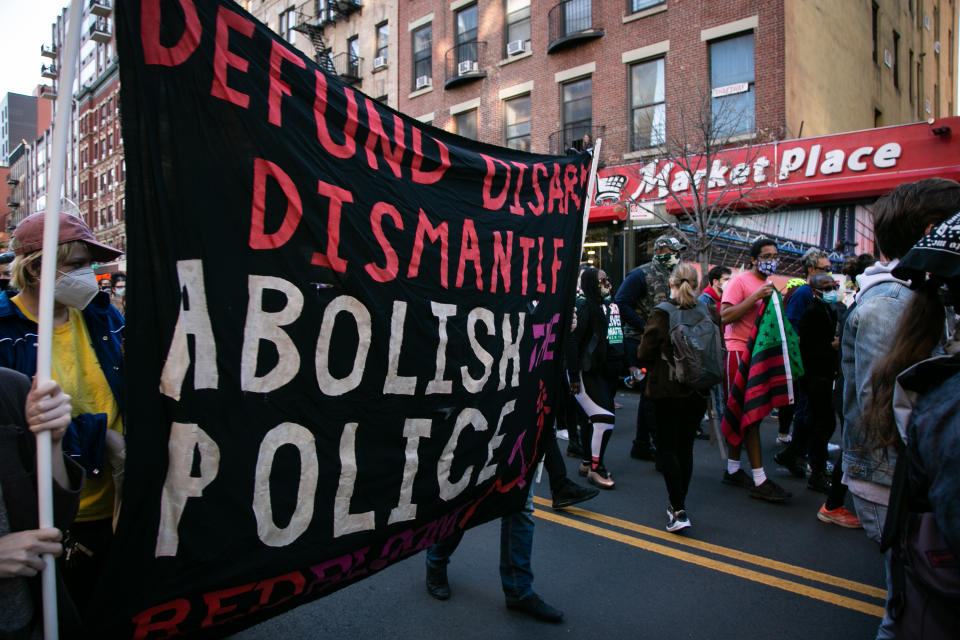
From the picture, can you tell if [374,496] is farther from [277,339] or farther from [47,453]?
[47,453]

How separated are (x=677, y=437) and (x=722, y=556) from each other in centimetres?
82

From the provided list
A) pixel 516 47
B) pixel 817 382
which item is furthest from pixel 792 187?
pixel 817 382

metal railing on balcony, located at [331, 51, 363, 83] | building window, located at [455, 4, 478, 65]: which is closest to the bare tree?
building window, located at [455, 4, 478, 65]

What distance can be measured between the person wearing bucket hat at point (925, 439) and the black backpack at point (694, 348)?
2400 millimetres

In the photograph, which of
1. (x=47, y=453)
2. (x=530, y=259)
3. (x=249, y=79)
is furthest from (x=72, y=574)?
(x=530, y=259)

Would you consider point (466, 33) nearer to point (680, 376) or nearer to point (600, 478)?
point (600, 478)

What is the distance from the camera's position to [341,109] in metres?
2.12

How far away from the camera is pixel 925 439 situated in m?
1.53

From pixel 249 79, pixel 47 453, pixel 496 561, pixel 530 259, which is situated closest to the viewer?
pixel 47 453

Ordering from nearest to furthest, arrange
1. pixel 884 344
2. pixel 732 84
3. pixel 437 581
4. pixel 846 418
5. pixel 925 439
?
pixel 925 439 → pixel 884 344 → pixel 846 418 → pixel 437 581 → pixel 732 84

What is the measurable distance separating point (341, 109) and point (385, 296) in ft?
2.11

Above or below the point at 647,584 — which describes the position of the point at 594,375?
above

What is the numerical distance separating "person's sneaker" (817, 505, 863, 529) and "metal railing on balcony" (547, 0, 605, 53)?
15635mm

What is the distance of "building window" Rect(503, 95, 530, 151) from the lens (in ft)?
63.2
